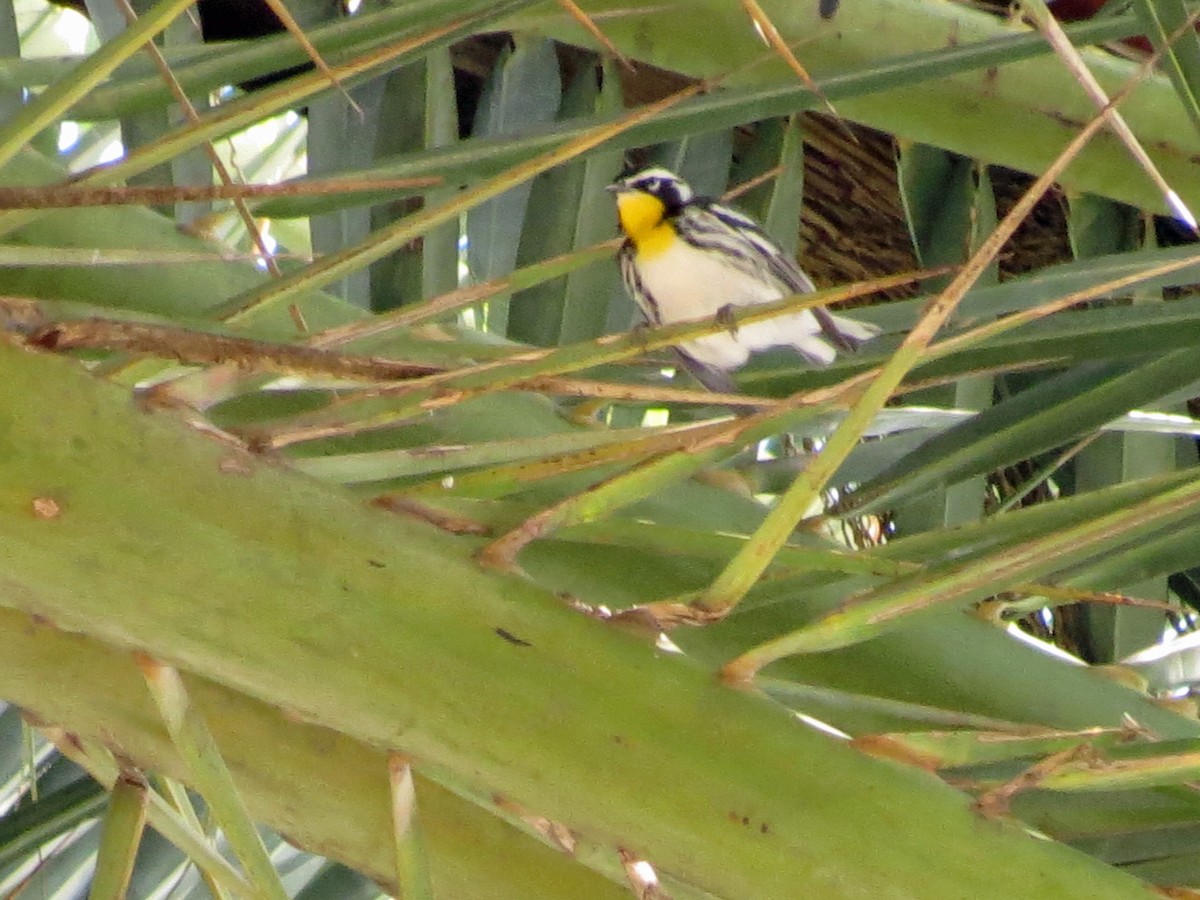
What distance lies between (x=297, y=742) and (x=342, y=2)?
0.82 metres

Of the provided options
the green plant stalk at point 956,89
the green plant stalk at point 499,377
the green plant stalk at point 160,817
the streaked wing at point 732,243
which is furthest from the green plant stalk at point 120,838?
the streaked wing at point 732,243

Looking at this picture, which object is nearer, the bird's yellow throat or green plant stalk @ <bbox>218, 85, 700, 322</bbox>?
green plant stalk @ <bbox>218, 85, 700, 322</bbox>

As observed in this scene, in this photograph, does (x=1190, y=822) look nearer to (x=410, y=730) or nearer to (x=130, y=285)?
(x=410, y=730)

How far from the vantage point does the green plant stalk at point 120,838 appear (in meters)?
0.61

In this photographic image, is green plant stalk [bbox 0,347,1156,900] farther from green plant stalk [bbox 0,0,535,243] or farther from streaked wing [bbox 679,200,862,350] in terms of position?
streaked wing [bbox 679,200,862,350]

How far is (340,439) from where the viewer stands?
934mm

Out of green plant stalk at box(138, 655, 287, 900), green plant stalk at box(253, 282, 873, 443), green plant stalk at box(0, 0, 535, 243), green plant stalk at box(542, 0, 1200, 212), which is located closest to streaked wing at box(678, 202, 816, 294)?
green plant stalk at box(542, 0, 1200, 212)

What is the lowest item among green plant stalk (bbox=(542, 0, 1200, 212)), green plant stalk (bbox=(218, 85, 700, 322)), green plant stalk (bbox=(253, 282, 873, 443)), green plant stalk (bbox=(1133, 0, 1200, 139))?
green plant stalk (bbox=(253, 282, 873, 443))

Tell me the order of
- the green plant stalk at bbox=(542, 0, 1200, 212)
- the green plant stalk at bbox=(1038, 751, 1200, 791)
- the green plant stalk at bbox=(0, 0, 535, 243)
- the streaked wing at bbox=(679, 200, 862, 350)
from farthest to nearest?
1. the streaked wing at bbox=(679, 200, 862, 350)
2. the green plant stalk at bbox=(542, 0, 1200, 212)
3. the green plant stalk at bbox=(0, 0, 535, 243)
4. the green plant stalk at bbox=(1038, 751, 1200, 791)

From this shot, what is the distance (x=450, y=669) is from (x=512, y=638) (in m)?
0.03

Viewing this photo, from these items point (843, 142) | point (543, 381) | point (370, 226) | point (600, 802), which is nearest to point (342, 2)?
point (370, 226)

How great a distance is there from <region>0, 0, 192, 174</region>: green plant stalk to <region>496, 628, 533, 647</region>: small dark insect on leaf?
0.86 feet

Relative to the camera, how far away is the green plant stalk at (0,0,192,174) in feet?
1.95

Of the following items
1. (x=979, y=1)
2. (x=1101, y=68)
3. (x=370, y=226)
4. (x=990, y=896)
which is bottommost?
(x=990, y=896)
